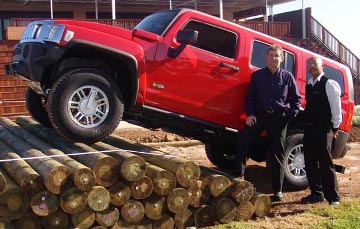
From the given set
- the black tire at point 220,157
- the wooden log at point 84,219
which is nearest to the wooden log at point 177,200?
the wooden log at point 84,219

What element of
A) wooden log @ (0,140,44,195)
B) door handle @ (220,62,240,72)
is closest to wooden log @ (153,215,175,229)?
wooden log @ (0,140,44,195)

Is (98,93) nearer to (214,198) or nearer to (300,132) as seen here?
(214,198)

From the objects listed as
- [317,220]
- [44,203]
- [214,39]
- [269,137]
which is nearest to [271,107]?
[269,137]

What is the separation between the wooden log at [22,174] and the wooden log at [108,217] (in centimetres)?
69

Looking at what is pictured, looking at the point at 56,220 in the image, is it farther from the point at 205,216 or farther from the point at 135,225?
the point at 205,216

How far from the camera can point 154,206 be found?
5.46 meters

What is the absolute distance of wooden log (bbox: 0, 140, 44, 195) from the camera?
4.84m

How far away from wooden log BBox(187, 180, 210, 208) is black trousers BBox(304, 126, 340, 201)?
1.66 metres

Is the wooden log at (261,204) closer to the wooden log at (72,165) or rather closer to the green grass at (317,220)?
the green grass at (317,220)

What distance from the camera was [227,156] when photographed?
8992 mm

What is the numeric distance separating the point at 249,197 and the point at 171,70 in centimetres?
185

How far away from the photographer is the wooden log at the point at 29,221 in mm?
4922

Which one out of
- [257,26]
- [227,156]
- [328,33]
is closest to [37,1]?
[257,26]

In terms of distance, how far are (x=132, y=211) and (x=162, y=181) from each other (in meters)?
0.46
